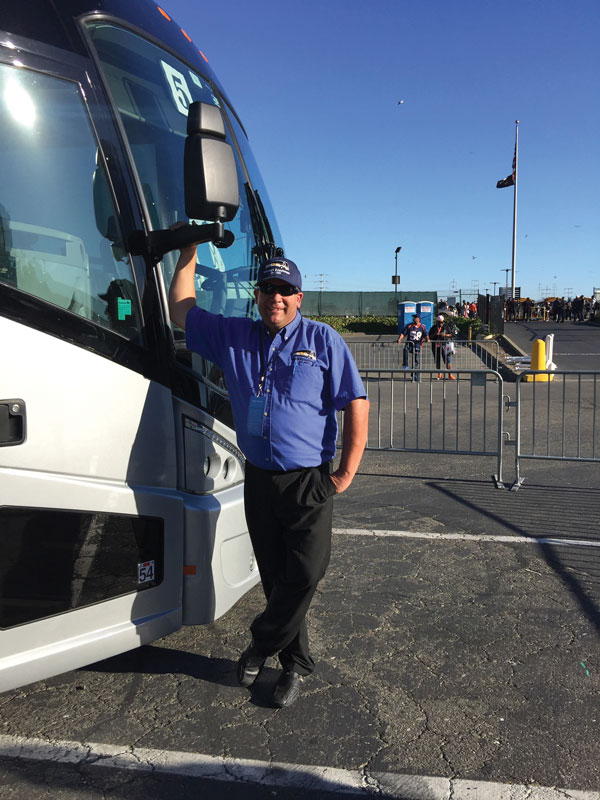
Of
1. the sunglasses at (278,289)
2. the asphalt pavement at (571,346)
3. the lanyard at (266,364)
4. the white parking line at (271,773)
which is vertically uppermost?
the sunglasses at (278,289)

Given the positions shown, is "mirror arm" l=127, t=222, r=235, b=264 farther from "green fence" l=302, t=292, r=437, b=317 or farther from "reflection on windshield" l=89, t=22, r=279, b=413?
"green fence" l=302, t=292, r=437, b=317

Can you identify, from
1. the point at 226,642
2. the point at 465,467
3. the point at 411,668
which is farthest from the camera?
the point at 465,467

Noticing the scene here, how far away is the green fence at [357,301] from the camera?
56.4 m

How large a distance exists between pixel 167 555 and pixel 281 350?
101 cm

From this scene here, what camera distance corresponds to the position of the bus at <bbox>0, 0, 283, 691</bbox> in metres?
2.46

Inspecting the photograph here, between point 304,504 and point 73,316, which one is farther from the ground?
point 73,316

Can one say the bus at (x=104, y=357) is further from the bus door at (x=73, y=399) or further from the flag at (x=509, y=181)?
the flag at (x=509, y=181)

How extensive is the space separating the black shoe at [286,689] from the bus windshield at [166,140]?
1.77 m

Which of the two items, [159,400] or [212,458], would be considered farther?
[212,458]

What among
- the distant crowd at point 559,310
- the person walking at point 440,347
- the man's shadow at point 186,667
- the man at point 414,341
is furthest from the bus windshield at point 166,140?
the distant crowd at point 559,310

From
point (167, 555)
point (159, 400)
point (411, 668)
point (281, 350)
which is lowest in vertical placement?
point (411, 668)

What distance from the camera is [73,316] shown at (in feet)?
8.47

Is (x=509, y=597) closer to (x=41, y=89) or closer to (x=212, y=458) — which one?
(x=212, y=458)

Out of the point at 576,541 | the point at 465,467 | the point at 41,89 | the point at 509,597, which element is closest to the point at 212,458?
the point at 41,89
